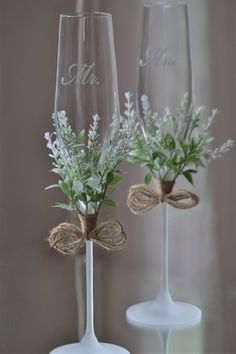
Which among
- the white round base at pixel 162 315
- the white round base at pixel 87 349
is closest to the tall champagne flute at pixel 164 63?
the white round base at pixel 162 315

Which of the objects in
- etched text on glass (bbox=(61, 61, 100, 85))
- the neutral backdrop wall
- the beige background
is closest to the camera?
etched text on glass (bbox=(61, 61, 100, 85))

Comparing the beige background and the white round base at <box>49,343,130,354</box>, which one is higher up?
the beige background

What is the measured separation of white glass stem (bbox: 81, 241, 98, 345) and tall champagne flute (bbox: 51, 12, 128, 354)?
0.13 m

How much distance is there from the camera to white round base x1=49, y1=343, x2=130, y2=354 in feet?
3.08

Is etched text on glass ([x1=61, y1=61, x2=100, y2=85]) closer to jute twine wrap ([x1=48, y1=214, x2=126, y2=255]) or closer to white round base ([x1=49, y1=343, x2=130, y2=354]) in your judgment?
jute twine wrap ([x1=48, y1=214, x2=126, y2=255])

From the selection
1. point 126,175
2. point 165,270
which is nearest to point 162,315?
point 165,270

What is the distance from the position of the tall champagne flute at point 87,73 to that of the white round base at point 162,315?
28 centimetres

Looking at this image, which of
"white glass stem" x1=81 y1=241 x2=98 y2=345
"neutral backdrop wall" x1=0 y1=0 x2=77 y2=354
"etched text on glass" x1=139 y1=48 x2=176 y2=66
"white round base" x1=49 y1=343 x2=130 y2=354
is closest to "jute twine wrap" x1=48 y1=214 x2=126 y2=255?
"white glass stem" x1=81 y1=241 x2=98 y2=345

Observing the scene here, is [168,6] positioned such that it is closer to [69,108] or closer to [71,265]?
[69,108]

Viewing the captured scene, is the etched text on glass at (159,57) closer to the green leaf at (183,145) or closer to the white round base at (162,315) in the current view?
the green leaf at (183,145)

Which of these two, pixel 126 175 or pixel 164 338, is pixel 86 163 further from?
pixel 126 175

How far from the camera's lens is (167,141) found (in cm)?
108

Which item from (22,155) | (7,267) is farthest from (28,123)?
(7,267)

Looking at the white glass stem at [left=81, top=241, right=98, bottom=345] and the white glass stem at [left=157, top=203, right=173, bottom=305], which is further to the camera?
the white glass stem at [left=157, top=203, right=173, bottom=305]
